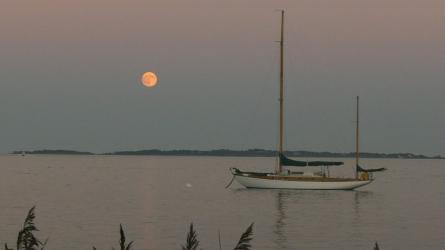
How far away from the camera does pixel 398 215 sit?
51.5 meters

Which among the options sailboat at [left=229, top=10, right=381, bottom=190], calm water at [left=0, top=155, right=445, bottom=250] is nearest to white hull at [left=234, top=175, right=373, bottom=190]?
sailboat at [left=229, top=10, right=381, bottom=190]

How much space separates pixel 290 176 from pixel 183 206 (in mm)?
9866

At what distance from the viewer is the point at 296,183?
62.0 metres

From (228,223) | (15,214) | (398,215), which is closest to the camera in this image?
(228,223)

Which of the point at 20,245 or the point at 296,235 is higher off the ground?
the point at 20,245

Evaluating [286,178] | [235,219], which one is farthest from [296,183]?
[235,219]

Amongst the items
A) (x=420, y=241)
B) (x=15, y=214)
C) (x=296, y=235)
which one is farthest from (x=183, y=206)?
(x=420, y=241)

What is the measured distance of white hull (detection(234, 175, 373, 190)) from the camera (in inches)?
2435

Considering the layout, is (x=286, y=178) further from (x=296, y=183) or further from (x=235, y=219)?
(x=235, y=219)

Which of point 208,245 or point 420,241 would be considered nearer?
point 208,245

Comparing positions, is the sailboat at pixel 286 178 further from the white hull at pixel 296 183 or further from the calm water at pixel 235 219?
the calm water at pixel 235 219

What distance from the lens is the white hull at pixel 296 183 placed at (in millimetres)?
61850

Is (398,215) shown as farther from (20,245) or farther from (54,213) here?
(20,245)

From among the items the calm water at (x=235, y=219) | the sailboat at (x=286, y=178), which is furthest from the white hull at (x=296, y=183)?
the calm water at (x=235, y=219)
